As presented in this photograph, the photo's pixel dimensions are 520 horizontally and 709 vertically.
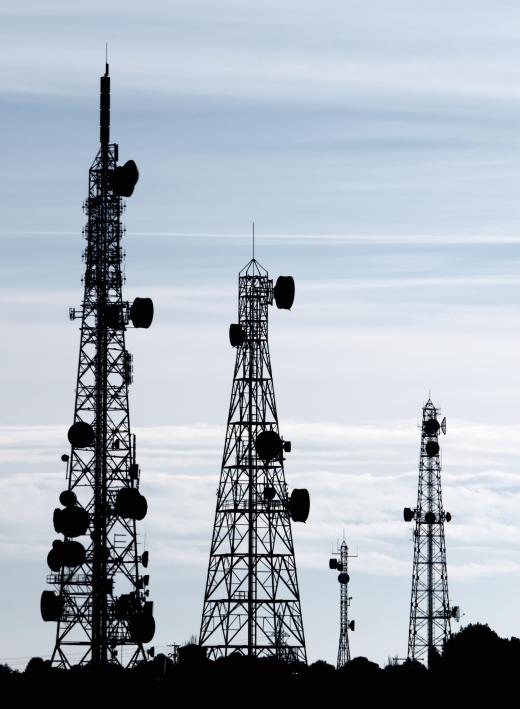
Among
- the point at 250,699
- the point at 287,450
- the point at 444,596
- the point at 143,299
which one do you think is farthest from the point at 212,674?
the point at 444,596

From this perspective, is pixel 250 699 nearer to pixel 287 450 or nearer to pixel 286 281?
pixel 287 450

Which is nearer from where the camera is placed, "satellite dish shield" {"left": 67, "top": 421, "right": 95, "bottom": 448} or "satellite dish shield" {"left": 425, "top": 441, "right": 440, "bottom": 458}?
"satellite dish shield" {"left": 67, "top": 421, "right": 95, "bottom": 448}

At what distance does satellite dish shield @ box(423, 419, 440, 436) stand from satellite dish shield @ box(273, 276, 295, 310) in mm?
47613

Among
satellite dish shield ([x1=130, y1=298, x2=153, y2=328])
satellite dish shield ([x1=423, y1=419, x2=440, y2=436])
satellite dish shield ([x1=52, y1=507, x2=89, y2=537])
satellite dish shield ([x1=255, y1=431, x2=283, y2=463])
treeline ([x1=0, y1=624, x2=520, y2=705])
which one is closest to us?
treeline ([x1=0, y1=624, x2=520, y2=705])

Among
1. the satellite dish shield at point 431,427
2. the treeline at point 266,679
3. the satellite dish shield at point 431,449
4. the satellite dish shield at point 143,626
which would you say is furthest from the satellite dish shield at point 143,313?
the satellite dish shield at point 431,427

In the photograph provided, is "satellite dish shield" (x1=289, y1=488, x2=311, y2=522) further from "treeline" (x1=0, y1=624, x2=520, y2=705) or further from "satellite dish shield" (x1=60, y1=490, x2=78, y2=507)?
"satellite dish shield" (x1=60, y1=490, x2=78, y2=507)

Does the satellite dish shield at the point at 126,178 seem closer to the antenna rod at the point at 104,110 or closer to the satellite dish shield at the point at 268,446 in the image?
the antenna rod at the point at 104,110

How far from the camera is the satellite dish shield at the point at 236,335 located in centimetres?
12700

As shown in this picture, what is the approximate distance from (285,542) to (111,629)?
41.5 ft

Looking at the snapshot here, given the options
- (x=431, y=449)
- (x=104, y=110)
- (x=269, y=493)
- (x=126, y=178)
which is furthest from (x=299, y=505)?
(x=431, y=449)

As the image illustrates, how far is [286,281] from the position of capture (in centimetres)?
12662

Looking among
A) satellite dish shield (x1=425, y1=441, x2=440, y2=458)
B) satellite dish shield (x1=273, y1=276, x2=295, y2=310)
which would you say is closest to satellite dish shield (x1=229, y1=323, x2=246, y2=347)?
satellite dish shield (x1=273, y1=276, x2=295, y2=310)

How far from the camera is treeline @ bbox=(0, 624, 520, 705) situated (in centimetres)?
11856

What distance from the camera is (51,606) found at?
429ft
